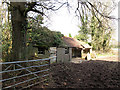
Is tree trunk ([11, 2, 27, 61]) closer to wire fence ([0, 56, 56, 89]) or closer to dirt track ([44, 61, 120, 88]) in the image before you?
wire fence ([0, 56, 56, 89])

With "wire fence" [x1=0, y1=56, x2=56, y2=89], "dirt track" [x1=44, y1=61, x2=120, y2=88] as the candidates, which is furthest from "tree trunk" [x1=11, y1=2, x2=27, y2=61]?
"dirt track" [x1=44, y1=61, x2=120, y2=88]

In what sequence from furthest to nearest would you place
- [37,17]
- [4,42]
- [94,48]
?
[94,48]
[4,42]
[37,17]

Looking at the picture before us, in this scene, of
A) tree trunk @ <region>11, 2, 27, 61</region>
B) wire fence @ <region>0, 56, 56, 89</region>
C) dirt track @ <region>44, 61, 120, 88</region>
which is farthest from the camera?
tree trunk @ <region>11, 2, 27, 61</region>

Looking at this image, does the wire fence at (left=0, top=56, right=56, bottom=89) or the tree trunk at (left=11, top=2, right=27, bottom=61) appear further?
the tree trunk at (left=11, top=2, right=27, bottom=61)

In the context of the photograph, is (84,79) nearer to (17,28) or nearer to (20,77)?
(20,77)

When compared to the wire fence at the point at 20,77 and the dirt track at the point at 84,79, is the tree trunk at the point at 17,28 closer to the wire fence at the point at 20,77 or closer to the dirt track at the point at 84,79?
the wire fence at the point at 20,77

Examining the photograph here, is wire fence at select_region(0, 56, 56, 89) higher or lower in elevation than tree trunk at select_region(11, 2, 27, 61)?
lower

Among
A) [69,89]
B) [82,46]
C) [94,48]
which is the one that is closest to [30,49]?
[69,89]

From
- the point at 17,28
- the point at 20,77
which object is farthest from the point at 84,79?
the point at 17,28

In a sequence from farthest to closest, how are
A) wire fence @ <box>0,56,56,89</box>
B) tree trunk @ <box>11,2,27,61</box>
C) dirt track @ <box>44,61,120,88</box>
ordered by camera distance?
tree trunk @ <box>11,2,27,61</box> < dirt track @ <box>44,61,120,88</box> < wire fence @ <box>0,56,56,89</box>

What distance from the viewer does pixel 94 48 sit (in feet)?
59.7

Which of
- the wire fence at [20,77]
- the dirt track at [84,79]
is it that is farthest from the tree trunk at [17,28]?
the dirt track at [84,79]

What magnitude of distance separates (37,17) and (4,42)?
9.62 ft

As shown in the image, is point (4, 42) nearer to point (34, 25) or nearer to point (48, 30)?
point (34, 25)
